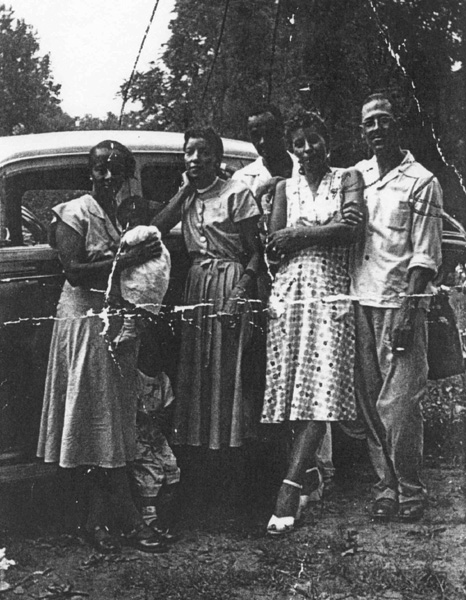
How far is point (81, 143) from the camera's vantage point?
3924mm

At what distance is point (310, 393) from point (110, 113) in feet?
5.18

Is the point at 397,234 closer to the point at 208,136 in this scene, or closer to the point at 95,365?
the point at 208,136

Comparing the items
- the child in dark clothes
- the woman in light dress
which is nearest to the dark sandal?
the woman in light dress

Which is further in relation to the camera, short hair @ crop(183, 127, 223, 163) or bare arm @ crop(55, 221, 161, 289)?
short hair @ crop(183, 127, 223, 163)

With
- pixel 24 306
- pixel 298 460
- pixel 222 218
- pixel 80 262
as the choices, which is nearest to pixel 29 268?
pixel 24 306

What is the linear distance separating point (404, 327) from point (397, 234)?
396 millimetres

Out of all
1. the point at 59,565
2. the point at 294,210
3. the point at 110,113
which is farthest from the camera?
the point at 110,113

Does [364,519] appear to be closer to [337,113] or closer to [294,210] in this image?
[294,210]

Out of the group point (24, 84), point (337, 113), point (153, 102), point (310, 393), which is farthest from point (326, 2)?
point (310, 393)

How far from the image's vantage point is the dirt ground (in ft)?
10.9

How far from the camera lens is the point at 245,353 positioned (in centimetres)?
380

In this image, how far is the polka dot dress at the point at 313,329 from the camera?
368cm

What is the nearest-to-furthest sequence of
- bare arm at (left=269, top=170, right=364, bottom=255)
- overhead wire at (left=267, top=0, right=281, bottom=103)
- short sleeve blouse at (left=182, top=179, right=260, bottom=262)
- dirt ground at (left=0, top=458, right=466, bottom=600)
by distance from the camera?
dirt ground at (left=0, top=458, right=466, bottom=600) → bare arm at (left=269, top=170, right=364, bottom=255) → short sleeve blouse at (left=182, top=179, right=260, bottom=262) → overhead wire at (left=267, top=0, right=281, bottom=103)

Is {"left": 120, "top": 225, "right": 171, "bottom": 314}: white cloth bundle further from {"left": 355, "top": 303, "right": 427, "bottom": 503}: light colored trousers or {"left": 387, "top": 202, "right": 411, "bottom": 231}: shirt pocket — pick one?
{"left": 387, "top": 202, "right": 411, "bottom": 231}: shirt pocket
